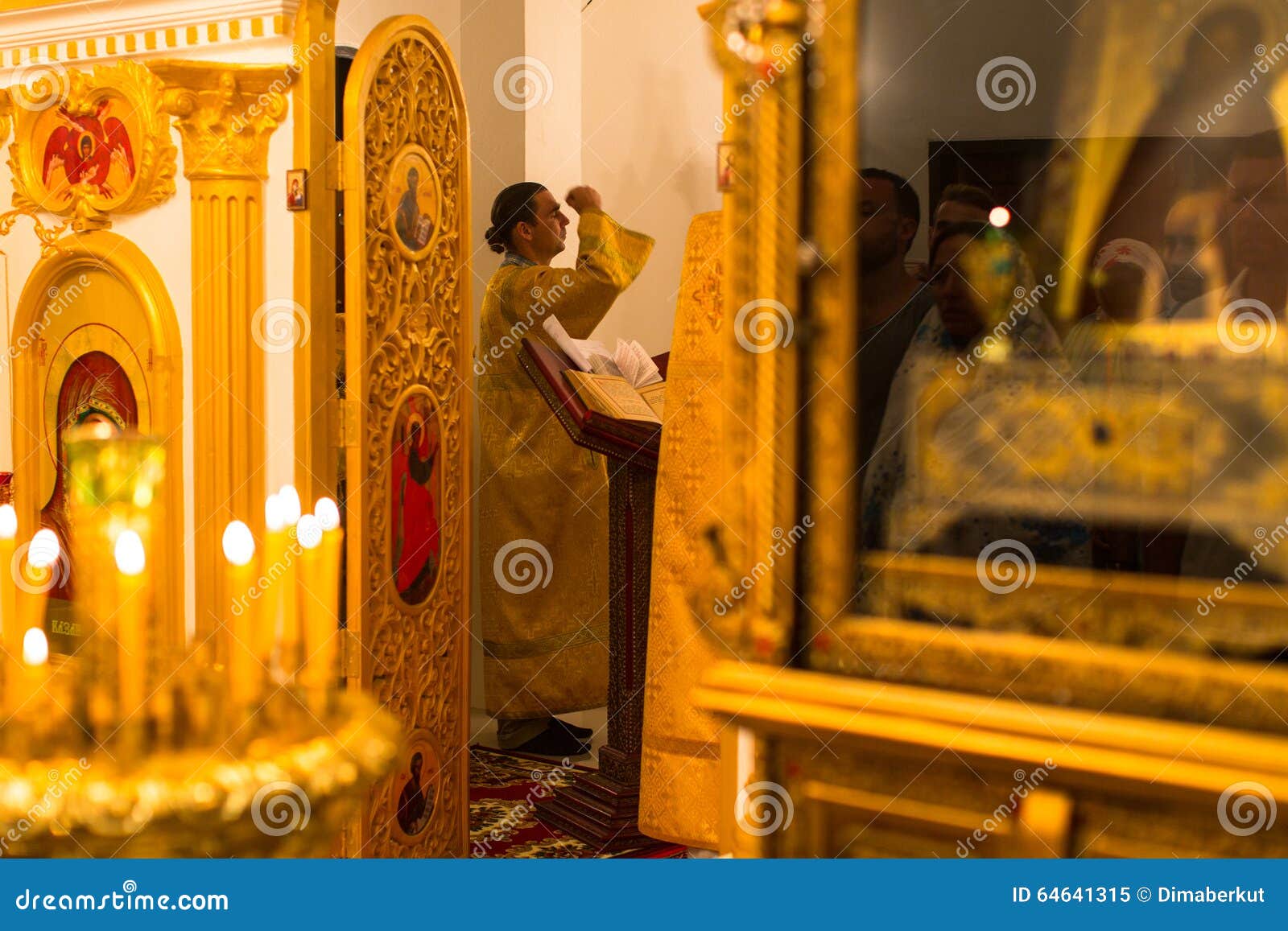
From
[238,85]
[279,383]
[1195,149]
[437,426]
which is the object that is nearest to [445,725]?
[437,426]

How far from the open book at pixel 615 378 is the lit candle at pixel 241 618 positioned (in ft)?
7.55

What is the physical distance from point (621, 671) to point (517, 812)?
665 mm

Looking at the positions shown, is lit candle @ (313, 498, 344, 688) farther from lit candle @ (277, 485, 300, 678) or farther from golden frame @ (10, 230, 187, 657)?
golden frame @ (10, 230, 187, 657)

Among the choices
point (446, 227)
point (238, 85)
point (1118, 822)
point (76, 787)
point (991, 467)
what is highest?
point (238, 85)

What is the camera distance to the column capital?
2977mm

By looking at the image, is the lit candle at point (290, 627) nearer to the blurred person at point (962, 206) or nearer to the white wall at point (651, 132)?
the blurred person at point (962, 206)

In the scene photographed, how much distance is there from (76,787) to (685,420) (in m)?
2.10

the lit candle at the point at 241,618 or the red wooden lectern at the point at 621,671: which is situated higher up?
the lit candle at the point at 241,618

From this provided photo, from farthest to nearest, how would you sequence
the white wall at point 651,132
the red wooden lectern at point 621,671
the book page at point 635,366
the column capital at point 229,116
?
the white wall at point 651,132, the book page at point 635,366, the red wooden lectern at point 621,671, the column capital at point 229,116

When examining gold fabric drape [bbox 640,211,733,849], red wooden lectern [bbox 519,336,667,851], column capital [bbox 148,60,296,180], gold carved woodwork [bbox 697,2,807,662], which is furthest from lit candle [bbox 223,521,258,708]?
red wooden lectern [bbox 519,336,667,851]

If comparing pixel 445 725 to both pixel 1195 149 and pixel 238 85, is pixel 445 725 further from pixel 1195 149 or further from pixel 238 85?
pixel 1195 149

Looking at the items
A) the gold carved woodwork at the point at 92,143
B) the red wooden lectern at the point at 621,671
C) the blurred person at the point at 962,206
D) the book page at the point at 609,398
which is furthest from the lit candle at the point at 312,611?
the red wooden lectern at the point at 621,671

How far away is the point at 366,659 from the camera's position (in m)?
3.15

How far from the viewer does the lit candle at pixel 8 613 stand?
1170 millimetres
